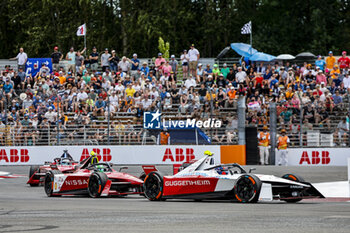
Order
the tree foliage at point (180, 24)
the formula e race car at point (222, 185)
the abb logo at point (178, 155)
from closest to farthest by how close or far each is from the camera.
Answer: the formula e race car at point (222, 185) < the abb logo at point (178, 155) < the tree foliage at point (180, 24)

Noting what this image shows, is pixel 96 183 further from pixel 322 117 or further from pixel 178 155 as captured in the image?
pixel 322 117

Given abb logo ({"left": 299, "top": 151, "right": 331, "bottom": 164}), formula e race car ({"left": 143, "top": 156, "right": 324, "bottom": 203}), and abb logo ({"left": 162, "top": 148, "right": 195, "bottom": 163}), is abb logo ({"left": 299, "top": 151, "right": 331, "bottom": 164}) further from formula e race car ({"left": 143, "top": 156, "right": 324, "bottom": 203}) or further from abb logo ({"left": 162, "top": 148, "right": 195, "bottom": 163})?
formula e race car ({"left": 143, "top": 156, "right": 324, "bottom": 203})

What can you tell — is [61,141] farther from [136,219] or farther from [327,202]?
[136,219]

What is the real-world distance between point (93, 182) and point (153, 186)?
5.75 feet

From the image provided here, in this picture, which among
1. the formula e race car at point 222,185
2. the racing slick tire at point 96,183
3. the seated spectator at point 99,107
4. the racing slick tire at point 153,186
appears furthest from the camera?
the seated spectator at point 99,107

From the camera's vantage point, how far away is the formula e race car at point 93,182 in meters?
16.7

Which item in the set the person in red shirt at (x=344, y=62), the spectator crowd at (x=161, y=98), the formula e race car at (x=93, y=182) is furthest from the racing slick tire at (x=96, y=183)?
the person in red shirt at (x=344, y=62)

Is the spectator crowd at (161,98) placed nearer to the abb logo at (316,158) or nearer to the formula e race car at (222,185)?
the abb logo at (316,158)

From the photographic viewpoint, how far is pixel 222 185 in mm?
14938

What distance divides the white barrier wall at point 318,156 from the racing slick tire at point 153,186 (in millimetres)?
A: 12677

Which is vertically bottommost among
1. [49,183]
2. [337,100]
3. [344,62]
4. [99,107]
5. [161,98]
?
[49,183]

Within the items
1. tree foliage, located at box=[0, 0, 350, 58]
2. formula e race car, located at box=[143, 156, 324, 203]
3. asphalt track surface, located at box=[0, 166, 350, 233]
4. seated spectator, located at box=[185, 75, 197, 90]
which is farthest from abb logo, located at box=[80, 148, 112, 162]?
tree foliage, located at box=[0, 0, 350, 58]

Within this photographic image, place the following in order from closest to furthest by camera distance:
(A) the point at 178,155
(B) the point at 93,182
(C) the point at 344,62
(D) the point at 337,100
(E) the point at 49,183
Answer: (B) the point at 93,182, (E) the point at 49,183, (D) the point at 337,100, (A) the point at 178,155, (C) the point at 344,62

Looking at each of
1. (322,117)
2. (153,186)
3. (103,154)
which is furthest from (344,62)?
(153,186)
